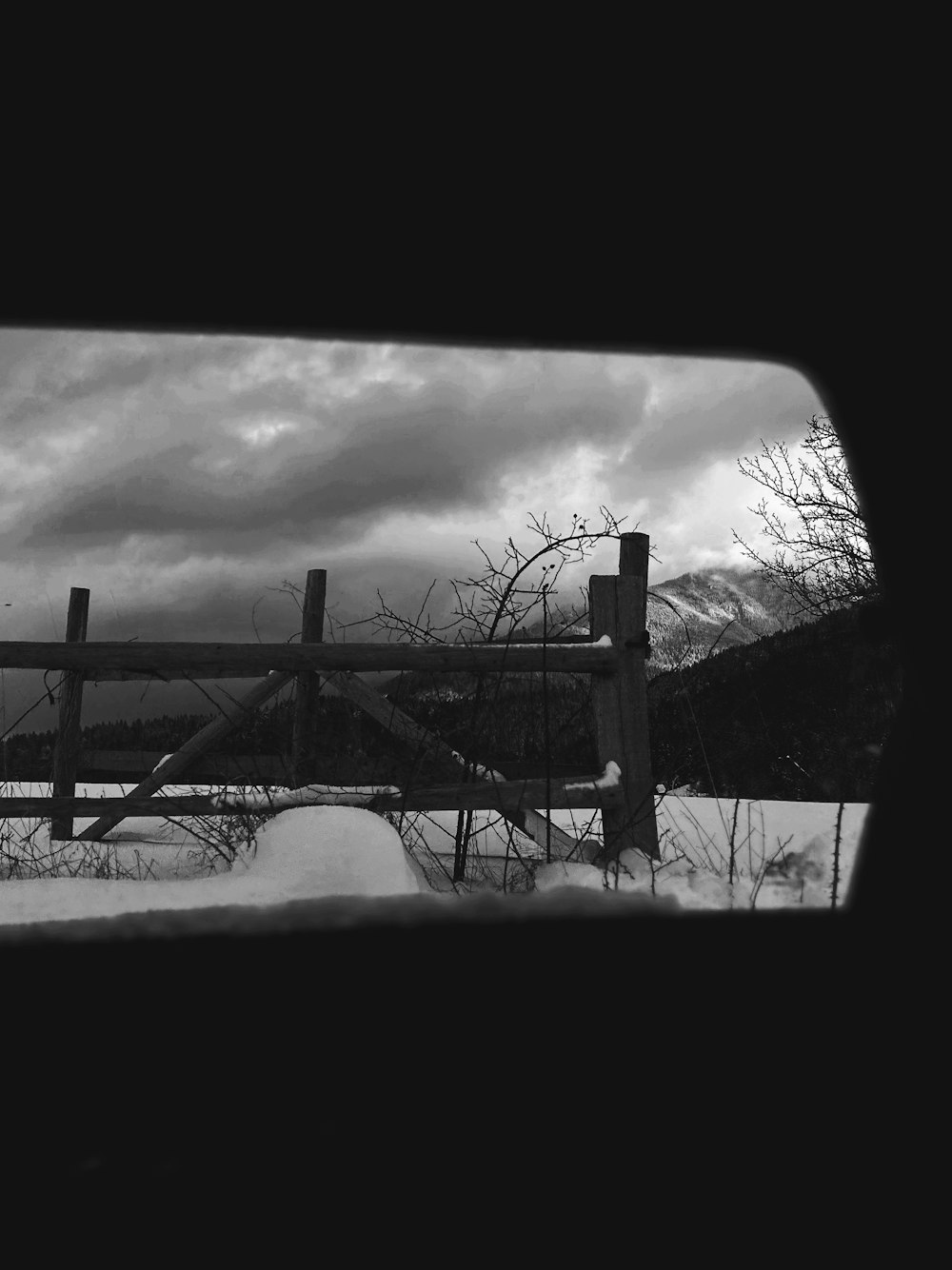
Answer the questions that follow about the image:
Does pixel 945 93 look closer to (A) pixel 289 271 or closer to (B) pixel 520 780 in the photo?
(A) pixel 289 271

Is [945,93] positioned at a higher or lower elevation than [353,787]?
higher

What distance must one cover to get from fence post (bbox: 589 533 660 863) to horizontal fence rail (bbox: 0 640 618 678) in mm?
156

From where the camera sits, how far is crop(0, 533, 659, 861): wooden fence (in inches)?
160

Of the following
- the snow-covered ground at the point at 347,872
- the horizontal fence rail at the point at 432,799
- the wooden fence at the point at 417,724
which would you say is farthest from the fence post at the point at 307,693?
the snow-covered ground at the point at 347,872

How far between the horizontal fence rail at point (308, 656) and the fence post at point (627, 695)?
0.16 m

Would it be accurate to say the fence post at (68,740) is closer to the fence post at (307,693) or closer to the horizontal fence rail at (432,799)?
the fence post at (307,693)

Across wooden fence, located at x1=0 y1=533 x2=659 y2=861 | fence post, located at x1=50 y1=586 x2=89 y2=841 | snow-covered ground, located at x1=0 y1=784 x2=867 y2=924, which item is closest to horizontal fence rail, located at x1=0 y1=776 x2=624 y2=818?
wooden fence, located at x1=0 y1=533 x2=659 y2=861

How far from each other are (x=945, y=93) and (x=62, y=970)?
2578mm

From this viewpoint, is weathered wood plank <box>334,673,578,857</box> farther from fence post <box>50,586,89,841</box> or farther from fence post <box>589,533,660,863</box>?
fence post <box>50,586,89,841</box>

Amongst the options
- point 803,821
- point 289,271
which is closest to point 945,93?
point 289,271

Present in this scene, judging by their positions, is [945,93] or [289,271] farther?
[289,271]

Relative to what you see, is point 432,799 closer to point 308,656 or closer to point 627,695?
point 308,656

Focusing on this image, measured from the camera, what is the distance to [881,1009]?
1650 mm

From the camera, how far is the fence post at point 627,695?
436cm
